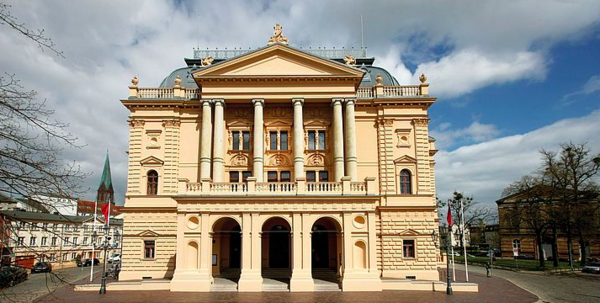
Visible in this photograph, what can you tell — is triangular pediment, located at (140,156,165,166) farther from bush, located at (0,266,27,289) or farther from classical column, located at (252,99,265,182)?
bush, located at (0,266,27,289)

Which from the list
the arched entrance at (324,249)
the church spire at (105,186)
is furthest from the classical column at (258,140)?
the church spire at (105,186)

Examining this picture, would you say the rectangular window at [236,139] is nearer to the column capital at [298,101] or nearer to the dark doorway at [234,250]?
the column capital at [298,101]

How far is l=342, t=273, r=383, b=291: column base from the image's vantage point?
2794 cm

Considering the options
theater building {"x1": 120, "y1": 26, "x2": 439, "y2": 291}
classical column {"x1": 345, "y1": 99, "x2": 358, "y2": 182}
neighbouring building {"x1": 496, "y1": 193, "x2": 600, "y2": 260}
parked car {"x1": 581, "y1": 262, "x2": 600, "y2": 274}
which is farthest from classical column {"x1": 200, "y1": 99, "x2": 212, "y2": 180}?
neighbouring building {"x1": 496, "y1": 193, "x2": 600, "y2": 260}

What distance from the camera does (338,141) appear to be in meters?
35.1

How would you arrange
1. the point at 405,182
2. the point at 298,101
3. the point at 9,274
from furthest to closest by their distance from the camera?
the point at 405,182 < the point at 298,101 < the point at 9,274

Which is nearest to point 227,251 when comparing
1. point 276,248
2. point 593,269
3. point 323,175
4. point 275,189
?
point 276,248

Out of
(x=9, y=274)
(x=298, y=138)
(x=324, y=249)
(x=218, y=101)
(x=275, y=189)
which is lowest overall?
(x=9, y=274)

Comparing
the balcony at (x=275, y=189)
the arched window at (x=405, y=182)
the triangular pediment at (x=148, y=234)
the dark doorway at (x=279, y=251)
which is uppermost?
the arched window at (x=405, y=182)

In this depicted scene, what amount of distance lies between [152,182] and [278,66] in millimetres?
14264

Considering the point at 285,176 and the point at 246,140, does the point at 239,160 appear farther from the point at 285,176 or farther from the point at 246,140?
the point at 285,176

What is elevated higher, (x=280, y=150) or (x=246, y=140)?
(x=246, y=140)

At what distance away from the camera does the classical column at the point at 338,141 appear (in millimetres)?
34469

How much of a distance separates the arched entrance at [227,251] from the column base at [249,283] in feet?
17.5
